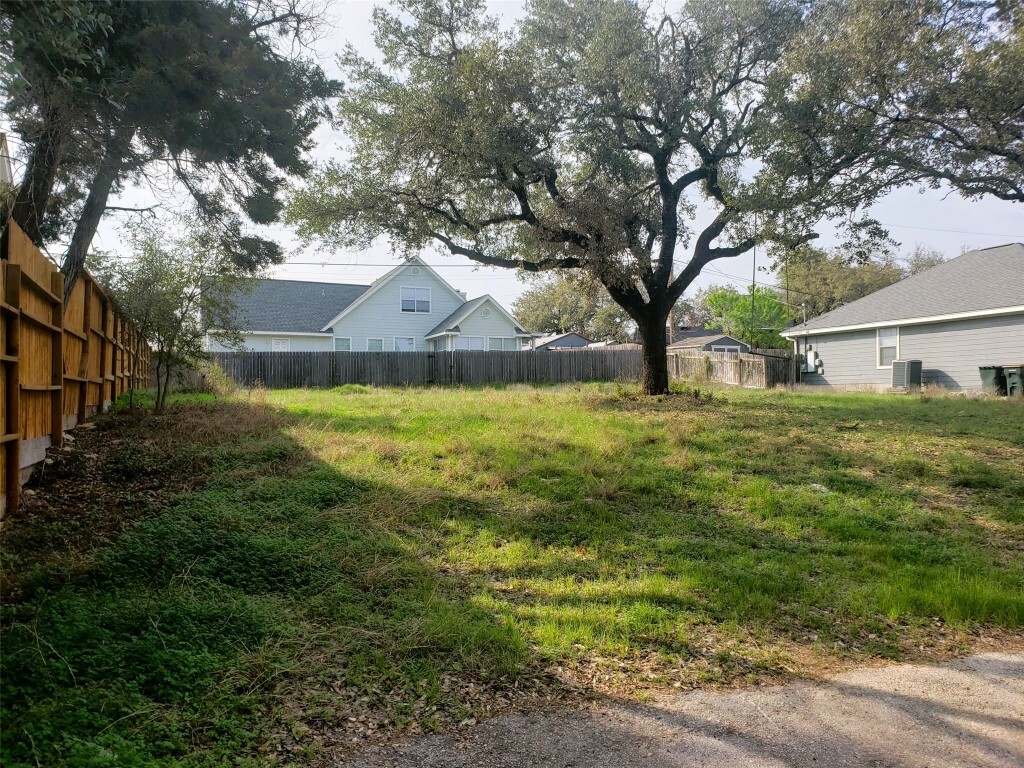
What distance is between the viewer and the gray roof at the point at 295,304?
26.8m

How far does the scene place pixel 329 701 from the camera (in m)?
2.96

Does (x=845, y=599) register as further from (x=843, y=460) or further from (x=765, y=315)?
(x=765, y=315)

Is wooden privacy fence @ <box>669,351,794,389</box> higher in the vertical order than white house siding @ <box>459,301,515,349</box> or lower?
lower

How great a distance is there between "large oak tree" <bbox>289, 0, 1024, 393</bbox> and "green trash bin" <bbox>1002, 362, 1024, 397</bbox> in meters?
8.58

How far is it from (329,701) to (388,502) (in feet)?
9.56

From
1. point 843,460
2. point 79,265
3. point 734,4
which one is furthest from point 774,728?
point 734,4

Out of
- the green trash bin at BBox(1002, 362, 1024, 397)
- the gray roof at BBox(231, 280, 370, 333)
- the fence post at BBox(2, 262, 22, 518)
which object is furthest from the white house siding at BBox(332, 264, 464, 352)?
the fence post at BBox(2, 262, 22, 518)

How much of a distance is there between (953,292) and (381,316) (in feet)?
70.9

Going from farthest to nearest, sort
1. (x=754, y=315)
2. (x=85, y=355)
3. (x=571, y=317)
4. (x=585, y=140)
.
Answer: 1. (x=571, y=317)
2. (x=754, y=315)
3. (x=585, y=140)
4. (x=85, y=355)

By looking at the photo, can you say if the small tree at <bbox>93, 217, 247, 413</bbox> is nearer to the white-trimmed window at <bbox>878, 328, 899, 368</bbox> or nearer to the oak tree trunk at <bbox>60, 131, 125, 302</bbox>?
the oak tree trunk at <bbox>60, 131, 125, 302</bbox>

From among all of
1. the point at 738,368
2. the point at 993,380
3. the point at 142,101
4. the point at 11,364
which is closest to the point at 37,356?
the point at 11,364

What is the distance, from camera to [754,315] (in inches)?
1725

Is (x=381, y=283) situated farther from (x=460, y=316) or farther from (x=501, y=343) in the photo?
(x=501, y=343)

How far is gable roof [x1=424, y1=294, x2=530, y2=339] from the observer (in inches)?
1120
